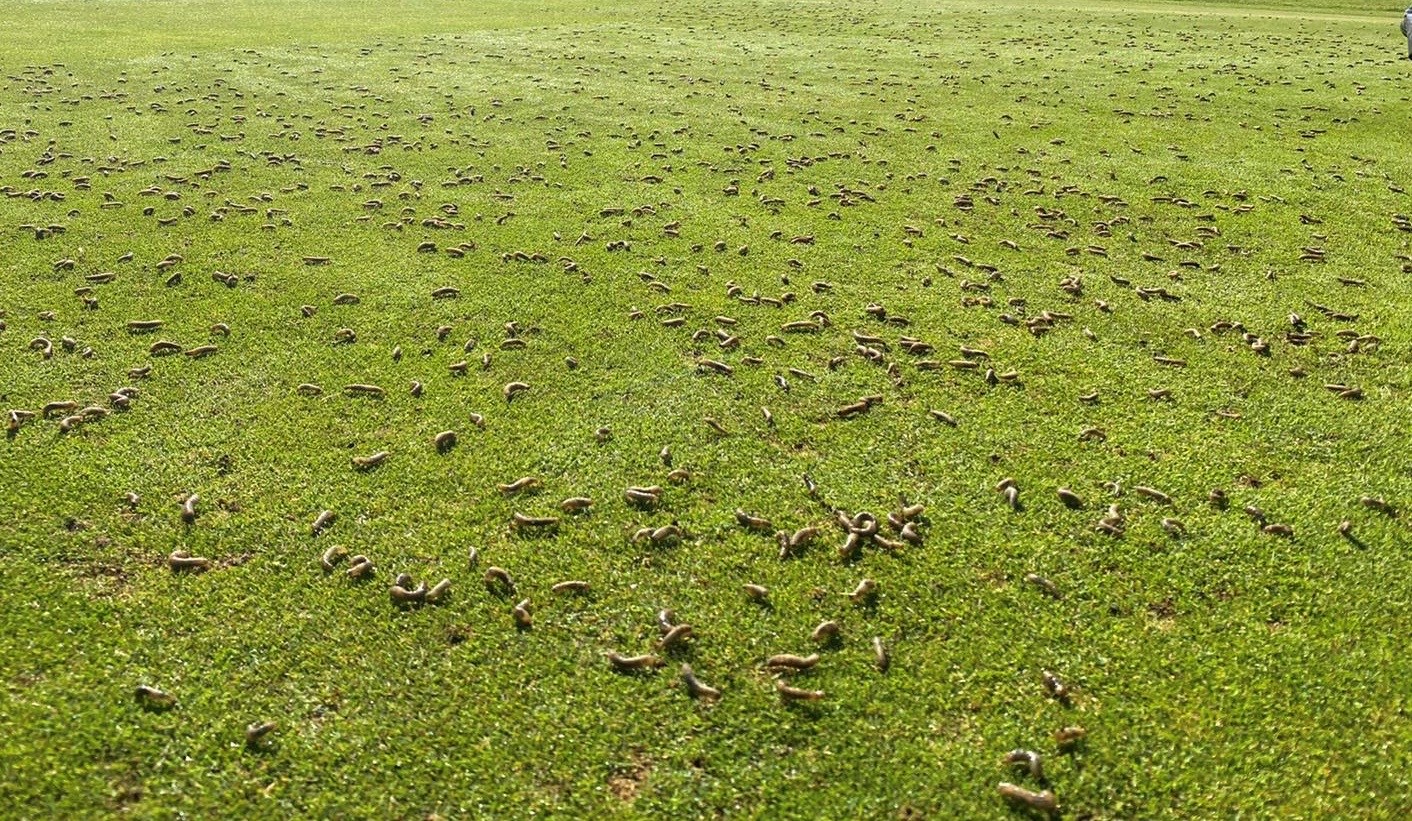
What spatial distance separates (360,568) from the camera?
4.54m

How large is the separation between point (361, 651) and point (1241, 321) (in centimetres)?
723

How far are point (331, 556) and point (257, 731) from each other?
116 cm

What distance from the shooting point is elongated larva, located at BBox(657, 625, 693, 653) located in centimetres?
415

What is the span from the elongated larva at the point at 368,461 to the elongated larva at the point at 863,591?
3028 mm

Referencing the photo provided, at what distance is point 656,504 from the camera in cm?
514

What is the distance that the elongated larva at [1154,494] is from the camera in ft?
17.0

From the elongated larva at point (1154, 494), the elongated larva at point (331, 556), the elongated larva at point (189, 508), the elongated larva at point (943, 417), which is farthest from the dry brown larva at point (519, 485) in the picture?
the elongated larva at point (1154, 494)

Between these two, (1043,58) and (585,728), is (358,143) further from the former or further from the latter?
(1043,58)

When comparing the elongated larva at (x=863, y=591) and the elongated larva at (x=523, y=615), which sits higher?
the elongated larva at (x=863, y=591)

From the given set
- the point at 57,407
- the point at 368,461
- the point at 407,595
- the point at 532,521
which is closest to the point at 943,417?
the point at 532,521

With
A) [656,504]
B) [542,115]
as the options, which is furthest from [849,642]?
[542,115]

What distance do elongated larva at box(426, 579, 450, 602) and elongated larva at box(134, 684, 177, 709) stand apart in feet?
3.78

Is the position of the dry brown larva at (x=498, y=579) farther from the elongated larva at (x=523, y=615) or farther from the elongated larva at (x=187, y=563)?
the elongated larva at (x=187, y=563)

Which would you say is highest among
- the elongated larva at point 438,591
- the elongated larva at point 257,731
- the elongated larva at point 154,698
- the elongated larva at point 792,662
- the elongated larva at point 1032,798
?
the elongated larva at point 438,591
